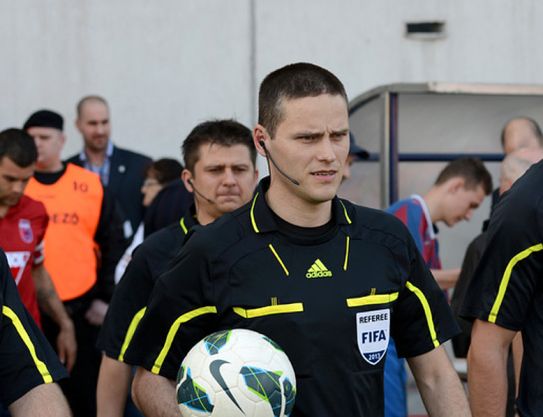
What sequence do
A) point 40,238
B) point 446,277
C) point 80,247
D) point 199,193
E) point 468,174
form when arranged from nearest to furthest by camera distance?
point 199,193
point 40,238
point 446,277
point 468,174
point 80,247

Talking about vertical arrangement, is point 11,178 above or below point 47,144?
below

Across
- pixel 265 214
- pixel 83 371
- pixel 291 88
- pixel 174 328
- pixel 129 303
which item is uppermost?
pixel 291 88

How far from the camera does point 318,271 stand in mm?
3707

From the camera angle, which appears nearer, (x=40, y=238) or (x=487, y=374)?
(x=487, y=374)

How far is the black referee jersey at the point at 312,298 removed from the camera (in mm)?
3645

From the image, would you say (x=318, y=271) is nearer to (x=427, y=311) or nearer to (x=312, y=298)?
(x=312, y=298)

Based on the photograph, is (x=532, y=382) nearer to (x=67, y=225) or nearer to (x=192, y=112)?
(x=67, y=225)

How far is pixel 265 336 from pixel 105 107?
5.64 meters

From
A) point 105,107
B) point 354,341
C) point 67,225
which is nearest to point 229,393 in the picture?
point 354,341

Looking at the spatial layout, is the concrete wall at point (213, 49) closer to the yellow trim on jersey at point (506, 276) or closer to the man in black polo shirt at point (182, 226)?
the man in black polo shirt at point (182, 226)

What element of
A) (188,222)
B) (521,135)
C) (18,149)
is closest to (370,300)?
(188,222)

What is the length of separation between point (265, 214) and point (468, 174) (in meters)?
4.01

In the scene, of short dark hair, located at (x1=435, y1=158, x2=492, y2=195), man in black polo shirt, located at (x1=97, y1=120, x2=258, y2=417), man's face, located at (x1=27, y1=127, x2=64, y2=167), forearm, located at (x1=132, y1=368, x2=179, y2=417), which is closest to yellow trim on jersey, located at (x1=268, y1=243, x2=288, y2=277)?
forearm, located at (x1=132, y1=368, x2=179, y2=417)

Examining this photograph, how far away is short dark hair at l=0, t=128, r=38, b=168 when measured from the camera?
6.68 meters
